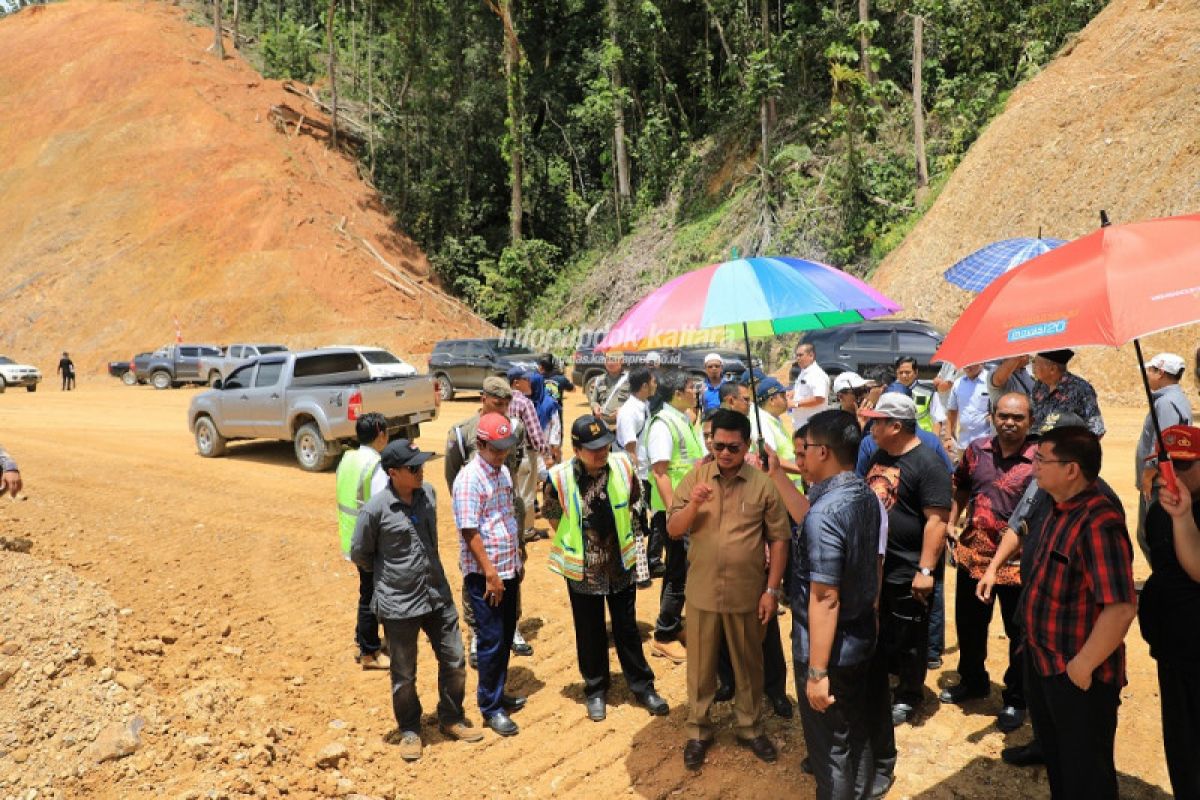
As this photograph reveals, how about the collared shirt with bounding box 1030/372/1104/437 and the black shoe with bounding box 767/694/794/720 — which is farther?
the collared shirt with bounding box 1030/372/1104/437

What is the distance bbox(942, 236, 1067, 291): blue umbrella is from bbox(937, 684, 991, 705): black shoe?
249 centimetres

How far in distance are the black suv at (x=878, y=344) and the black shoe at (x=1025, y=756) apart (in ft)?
32.9

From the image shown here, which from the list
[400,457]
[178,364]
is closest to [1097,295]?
[400,457]

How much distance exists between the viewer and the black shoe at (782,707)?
15.4ft

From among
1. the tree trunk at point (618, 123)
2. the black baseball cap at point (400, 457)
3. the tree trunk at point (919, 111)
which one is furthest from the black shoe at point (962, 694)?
the tree trunk at point (618, 123)

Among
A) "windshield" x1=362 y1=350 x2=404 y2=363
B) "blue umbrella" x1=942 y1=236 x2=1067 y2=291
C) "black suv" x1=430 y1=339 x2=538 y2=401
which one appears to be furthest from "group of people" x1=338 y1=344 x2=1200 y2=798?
"black suv" x1=430 y1=339 x2=538 y2=401

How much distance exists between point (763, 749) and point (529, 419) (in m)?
3.86

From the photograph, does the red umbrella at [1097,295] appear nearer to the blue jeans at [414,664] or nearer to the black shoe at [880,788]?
the black shoe at [880,788]

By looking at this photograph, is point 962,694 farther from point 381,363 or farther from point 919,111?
point 919,111

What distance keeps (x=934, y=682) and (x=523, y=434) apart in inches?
153

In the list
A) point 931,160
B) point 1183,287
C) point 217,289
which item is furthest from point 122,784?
point 217,289

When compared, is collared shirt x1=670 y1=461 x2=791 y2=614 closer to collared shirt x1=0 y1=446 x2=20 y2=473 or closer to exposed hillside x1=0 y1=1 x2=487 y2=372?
collared shirt x1=0 y1=446 x2=20 y2=473

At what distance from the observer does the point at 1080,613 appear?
123 inches

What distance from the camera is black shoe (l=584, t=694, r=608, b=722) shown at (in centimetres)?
479
